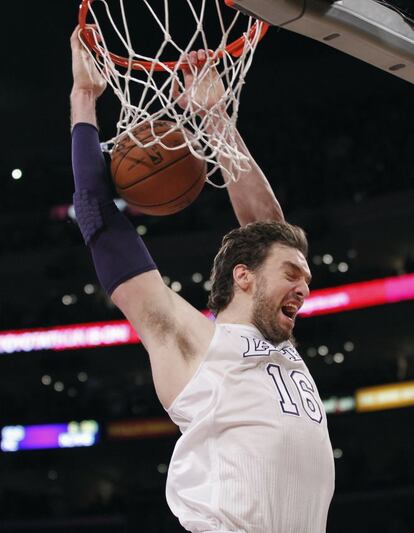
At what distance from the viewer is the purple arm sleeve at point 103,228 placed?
274cm

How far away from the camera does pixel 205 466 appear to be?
8.55ft

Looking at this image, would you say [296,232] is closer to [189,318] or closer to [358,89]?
[189,318]

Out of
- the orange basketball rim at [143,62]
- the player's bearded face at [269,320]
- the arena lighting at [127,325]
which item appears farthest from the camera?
the arena lighting at [127,325]

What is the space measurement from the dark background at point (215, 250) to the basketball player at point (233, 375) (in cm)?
1080

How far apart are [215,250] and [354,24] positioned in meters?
14.1

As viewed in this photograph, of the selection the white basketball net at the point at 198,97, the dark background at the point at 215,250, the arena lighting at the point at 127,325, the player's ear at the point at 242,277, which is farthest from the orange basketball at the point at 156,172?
the arena lighting at the point at 127,325

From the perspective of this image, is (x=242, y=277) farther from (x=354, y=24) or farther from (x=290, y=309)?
(x=354, y=24)

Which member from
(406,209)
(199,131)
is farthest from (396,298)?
(199,131)

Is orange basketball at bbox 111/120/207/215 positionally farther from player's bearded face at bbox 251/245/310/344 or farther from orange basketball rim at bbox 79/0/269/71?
player's bearded face at bbox 251/245/310/344

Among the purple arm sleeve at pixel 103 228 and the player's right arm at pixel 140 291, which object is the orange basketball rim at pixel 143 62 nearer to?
the purple arm sleeve at pixel 103 228

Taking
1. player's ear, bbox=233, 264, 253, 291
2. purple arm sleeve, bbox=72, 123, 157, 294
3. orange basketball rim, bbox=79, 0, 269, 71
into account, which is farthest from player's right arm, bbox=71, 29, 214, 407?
orange basketball rim, bbox=79, 0, 269, 71

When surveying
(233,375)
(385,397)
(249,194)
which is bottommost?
(385,397)

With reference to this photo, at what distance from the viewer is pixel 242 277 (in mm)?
2941

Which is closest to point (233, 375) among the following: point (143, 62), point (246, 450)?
point (246, 450)
